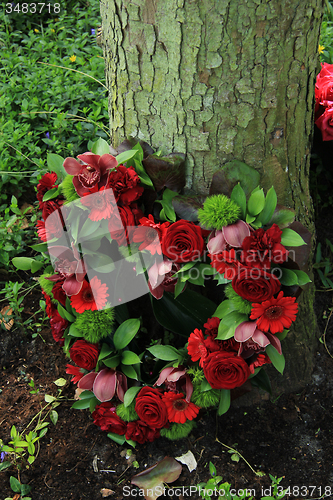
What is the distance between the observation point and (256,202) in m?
1.22

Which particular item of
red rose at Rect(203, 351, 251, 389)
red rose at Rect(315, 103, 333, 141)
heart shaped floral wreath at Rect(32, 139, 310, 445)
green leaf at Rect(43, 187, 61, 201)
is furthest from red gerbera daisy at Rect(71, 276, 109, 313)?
red rose at Rect(315, 103, 333, 141)

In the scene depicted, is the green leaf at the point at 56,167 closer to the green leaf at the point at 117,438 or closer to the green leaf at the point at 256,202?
the green leaf at the point at 256,202

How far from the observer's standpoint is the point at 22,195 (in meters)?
2.22

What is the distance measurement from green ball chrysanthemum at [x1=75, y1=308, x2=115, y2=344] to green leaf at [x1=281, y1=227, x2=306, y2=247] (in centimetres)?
65

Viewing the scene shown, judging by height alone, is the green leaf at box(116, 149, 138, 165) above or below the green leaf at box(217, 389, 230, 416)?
above

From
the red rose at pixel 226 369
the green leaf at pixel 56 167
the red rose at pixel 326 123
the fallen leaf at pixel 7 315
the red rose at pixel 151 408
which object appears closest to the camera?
the red rose at pixel 226 369

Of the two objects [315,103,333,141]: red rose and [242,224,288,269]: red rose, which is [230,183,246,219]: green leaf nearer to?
[242,224,288,269]: red rose

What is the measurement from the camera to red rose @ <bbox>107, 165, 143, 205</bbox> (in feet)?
4.15

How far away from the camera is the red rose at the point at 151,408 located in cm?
134

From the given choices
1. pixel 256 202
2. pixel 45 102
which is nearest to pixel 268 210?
pixel 256 202

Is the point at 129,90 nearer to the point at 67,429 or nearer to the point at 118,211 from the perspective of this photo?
the point at 118,211

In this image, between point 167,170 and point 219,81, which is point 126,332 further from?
point 219,81

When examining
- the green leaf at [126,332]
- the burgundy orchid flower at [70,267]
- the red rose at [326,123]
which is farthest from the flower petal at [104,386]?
the red rose at [326,123]

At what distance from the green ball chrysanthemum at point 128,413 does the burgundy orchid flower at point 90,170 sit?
0.77 m
